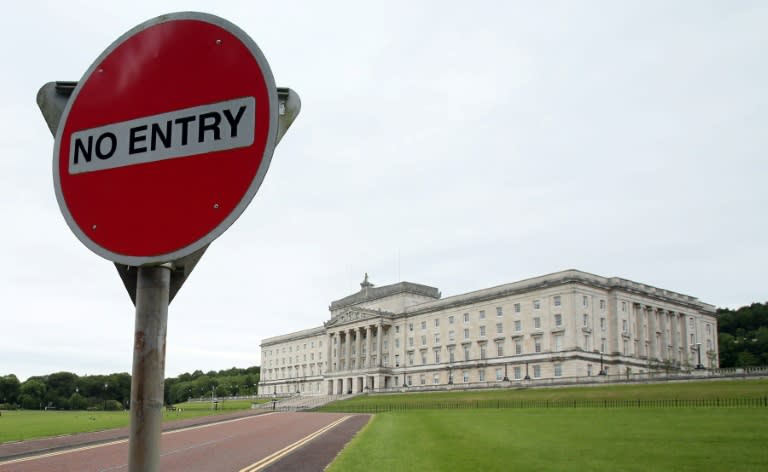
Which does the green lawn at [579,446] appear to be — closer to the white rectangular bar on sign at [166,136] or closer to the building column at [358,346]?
the white rectangular bar on sign at [166,136]

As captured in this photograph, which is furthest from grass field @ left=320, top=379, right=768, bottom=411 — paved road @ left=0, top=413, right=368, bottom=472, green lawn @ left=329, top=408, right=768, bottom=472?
paved road @ left=0, top=413, right=368, bottom=472

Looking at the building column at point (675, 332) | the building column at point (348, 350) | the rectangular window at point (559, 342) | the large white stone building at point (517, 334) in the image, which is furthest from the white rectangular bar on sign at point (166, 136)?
the building column at point (348, 350)

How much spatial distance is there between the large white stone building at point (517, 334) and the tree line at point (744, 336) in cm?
469

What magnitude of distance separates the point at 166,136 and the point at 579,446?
27.5m

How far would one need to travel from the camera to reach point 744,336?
4985 inches

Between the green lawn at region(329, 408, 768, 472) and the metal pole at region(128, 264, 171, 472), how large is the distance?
1897 cm

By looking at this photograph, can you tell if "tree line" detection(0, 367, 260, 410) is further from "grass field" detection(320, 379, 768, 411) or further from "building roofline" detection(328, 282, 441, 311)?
"grass field" detection(320, 379, 768, 411)

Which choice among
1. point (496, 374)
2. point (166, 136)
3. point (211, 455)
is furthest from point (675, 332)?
point (166, 136)

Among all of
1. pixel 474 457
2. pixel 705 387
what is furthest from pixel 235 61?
pixel 705 387

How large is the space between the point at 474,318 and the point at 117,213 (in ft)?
393

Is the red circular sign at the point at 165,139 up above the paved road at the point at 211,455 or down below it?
above

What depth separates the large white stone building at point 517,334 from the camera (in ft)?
343

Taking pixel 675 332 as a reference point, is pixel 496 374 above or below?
below

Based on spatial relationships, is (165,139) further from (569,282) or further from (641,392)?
(569,282)
